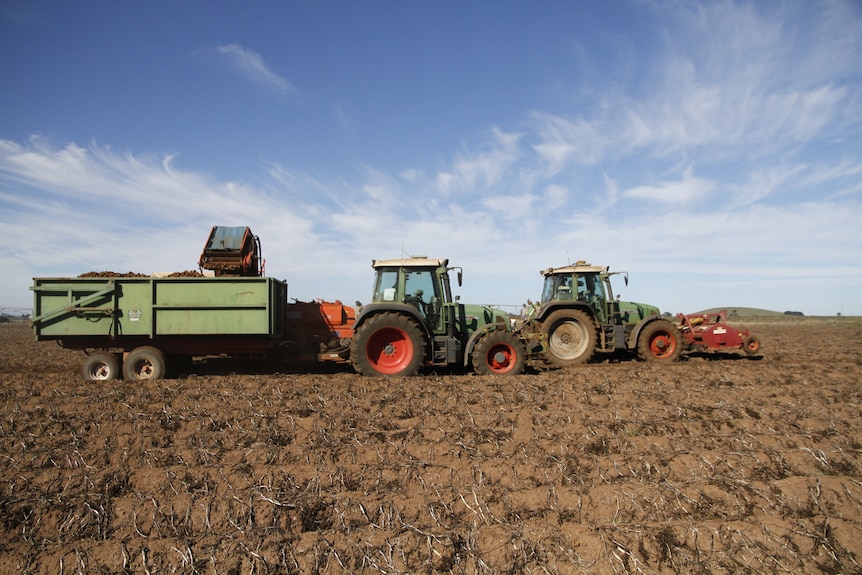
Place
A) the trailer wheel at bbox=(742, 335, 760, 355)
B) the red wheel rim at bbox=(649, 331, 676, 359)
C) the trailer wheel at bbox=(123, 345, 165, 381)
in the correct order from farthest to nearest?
the trailer wheel at bbox=(742, 335, 760, 355)
the red wheel rim at bbox=(649, 331, 676, 359)
the trailer wheel at bbox=(123, 345, 165, 381)

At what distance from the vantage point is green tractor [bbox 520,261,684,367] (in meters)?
11.8

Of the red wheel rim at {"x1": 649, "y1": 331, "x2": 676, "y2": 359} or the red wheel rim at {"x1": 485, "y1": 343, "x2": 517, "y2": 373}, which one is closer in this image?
the red wheel rim at {"x1": 485, "y1": 343, "x2": 517, "y2": 373}

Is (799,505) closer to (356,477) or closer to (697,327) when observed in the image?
(356,477)

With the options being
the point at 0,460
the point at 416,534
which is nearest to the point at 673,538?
the point at 416,534

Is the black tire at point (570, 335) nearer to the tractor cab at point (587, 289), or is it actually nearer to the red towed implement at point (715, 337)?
the tractor cab at point (587, 289)

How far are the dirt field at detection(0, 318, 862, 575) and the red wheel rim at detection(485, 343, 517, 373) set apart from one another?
2167 millimetres

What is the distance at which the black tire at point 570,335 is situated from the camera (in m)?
11.8

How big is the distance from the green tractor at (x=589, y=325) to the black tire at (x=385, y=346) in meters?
3.14

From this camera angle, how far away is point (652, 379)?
9180 mm

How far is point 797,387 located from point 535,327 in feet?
16.6

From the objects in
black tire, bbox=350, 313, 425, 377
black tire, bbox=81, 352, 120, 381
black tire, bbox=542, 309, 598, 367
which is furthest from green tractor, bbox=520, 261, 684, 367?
black tire, bbox=81, 352, 120, 381

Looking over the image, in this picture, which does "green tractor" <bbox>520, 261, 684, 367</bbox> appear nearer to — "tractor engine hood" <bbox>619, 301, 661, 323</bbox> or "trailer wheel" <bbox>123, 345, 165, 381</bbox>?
"tractor engine hood" <bbox>619, 301, 661, 323</bbox>

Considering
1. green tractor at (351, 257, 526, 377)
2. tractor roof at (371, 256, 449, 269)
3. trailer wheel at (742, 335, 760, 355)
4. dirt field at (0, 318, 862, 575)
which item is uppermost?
tractor roof at (371, 256, 449, 269)

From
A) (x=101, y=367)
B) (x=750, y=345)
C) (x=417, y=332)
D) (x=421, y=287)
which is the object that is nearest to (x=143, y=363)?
(x=101, y=367)
